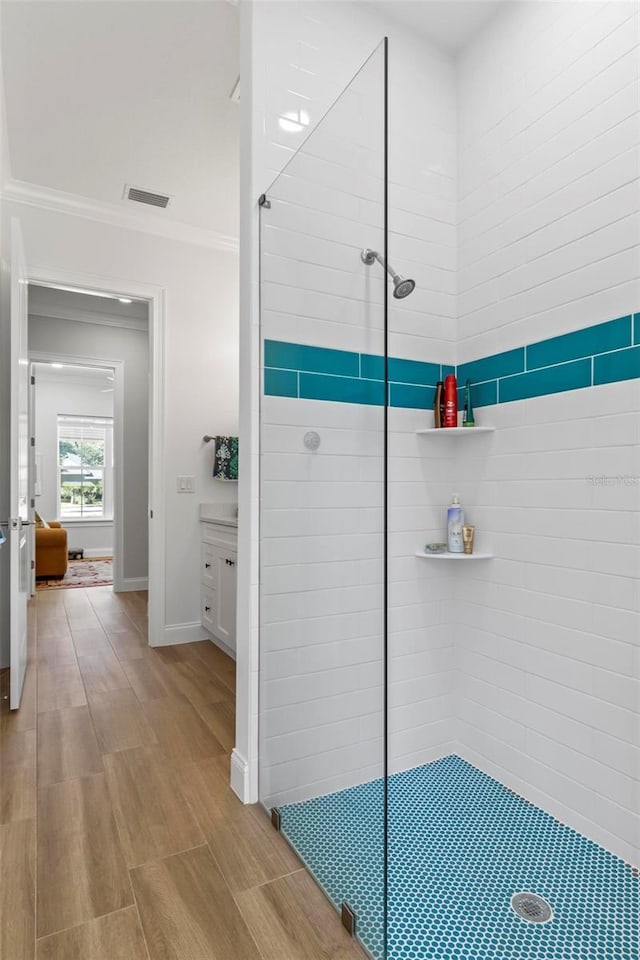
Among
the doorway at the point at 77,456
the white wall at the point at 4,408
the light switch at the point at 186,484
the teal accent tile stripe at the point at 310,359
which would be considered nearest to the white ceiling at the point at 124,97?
the white wall at the point at 4,408

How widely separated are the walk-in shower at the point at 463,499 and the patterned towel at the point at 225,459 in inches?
77.5

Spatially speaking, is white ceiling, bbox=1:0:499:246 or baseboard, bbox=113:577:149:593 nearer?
white ceiling, bbox=1:0:499:246

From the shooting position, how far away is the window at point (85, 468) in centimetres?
805

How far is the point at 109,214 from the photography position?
3.47m

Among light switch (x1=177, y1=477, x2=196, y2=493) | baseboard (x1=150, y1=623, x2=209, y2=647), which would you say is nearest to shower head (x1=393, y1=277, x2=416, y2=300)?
light switch (x1=177, y1=477, x2=196, y2=493)

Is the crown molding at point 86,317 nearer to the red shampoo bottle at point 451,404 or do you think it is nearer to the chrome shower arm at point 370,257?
the red shampoo bottle at point 451,404

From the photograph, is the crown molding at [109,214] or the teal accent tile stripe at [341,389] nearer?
the teal accent tile stripe at [341,389]

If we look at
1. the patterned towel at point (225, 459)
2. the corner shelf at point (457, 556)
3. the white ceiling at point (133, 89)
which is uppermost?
the white ceiling at point (133, 89)

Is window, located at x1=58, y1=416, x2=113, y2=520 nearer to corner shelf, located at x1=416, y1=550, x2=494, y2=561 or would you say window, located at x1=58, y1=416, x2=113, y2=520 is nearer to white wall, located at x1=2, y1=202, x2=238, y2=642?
white wall, located at x1=2, y1=202, x2=238, y2=642

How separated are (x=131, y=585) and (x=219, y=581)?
2.49 m

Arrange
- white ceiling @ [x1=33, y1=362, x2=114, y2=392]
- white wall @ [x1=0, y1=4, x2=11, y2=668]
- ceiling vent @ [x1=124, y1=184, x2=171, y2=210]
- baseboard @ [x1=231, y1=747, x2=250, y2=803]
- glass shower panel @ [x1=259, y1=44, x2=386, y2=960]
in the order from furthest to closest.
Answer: white ceiling @ [x1=33, y1=362, x2=114, y2=392] < ceiling vent @ [x1=124, y1=184, x2=171, y2=210] < white wall @ [x1=0, y1=4, x2=11, y2=668] < baseboard @ [x1=231, y1=747, x2=250, y2=803] < glass shower panel @ [x1=259, y1=44, x2=386, y2=960]

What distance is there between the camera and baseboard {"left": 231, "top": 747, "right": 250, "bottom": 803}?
181 cm

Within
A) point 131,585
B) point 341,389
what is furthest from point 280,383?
point 131,585

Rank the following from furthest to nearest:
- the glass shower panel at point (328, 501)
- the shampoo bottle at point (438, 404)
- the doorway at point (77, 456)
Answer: the doorway at point (77, 456), the shampoo bottle at point (438, 404), the glass shower panel at point (328, 501)
